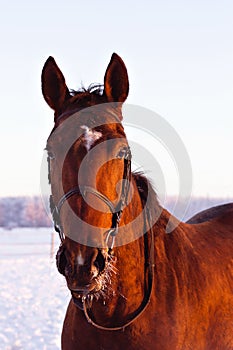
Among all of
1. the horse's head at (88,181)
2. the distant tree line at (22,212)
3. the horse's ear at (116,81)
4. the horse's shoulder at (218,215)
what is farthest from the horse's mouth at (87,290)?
the distant tree line at (22,212)

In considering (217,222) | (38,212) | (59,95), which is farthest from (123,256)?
(38,212)

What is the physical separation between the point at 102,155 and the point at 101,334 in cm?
109

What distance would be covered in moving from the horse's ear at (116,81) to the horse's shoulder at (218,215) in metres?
2.16

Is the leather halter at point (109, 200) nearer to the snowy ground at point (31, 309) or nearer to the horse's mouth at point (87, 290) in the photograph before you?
the horse's mouth at point (87, 290)

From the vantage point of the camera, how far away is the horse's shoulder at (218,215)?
194 inches

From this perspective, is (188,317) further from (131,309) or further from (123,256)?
(123,256)

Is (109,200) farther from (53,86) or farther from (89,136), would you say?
(53,86)

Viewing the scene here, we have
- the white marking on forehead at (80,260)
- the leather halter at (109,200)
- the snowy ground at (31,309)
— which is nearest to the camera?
the white marking on forehead at (80,260)

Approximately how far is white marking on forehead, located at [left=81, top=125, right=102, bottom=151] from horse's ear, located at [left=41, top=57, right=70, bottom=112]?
449 mm

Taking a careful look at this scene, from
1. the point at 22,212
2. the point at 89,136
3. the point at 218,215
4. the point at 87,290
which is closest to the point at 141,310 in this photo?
the point at 87,290

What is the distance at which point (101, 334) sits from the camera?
3.05 meters

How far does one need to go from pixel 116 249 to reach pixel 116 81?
1000 millimetres

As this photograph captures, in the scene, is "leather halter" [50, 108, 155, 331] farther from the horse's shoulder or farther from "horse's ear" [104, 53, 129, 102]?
the horse's shoulder

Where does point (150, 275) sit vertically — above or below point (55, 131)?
below
